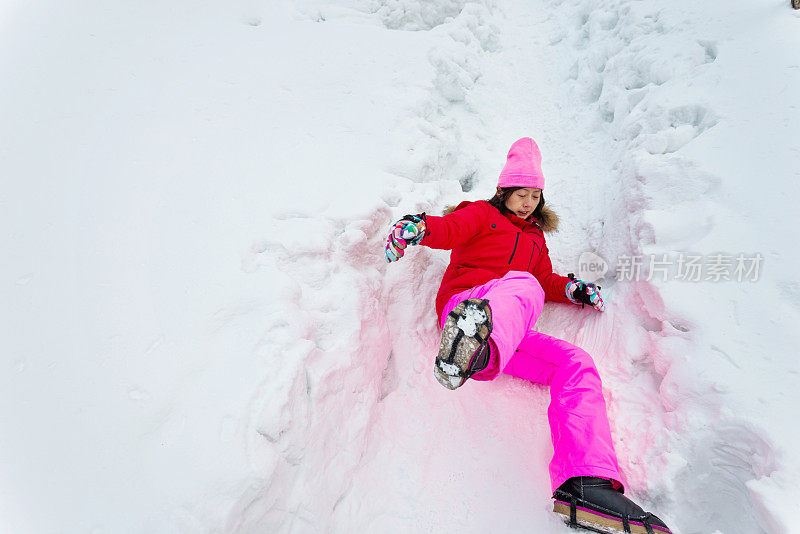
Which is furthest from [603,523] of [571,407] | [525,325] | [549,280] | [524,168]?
[524,168]

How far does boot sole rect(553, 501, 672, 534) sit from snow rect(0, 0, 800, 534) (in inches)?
8.1

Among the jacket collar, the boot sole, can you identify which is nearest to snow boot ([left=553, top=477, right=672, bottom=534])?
the boot sole

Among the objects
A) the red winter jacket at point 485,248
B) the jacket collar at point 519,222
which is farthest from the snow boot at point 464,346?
the jacket collar at point 519,222

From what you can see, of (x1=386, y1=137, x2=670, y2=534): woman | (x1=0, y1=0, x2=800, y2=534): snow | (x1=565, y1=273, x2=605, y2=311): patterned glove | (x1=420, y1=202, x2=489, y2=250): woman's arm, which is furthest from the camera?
(x1=565, y1=273, x2=605, y2=311): patterned glove

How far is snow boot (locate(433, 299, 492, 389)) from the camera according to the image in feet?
4.66

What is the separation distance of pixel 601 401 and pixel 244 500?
1.38m

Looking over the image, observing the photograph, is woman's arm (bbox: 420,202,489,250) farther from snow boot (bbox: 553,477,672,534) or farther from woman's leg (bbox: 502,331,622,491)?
snow boot (bbox: 553,477,672,534)

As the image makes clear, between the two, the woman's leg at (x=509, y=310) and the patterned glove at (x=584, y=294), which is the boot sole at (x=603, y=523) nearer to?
the woman's leg at (x=509, y=310)

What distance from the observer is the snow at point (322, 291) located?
126 centimetres

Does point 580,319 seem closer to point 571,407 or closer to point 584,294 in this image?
point 584,294

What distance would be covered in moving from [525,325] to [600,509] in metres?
0.68

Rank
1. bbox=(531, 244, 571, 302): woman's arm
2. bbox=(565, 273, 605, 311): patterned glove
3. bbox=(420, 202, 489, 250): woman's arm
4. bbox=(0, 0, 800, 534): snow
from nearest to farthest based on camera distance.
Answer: bbox=(0, 0, 800, 534): snow
bbox=(420, 202, 489, 250): woman's arm
bbox=(565, 273, 605, 311): patterned glove
bbox=(531, 244, 571, 302): woman's arm

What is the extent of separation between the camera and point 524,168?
7.50 ft

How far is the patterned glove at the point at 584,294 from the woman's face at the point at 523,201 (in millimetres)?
485
